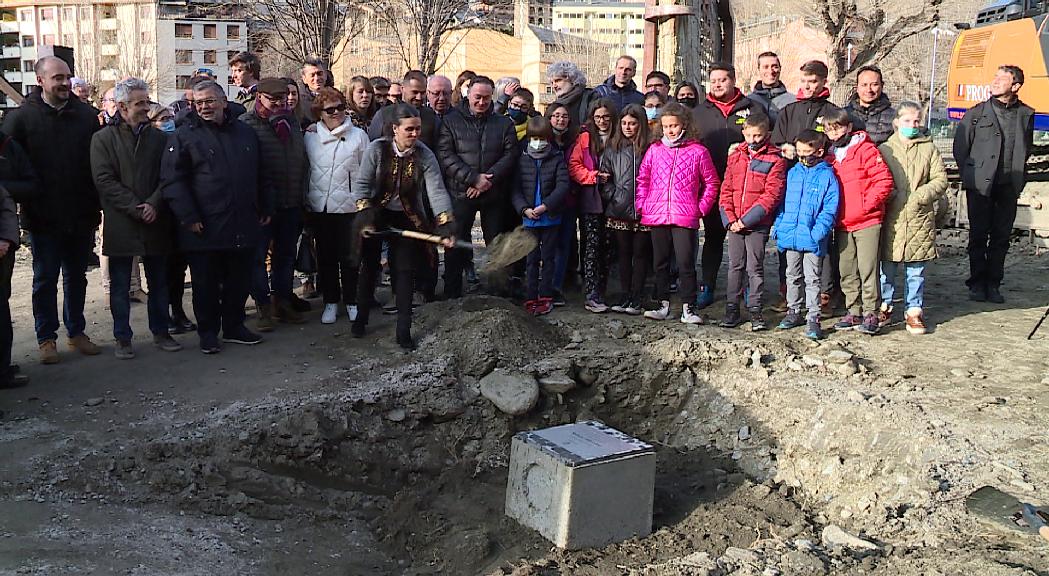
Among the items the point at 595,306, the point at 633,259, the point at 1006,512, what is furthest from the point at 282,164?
the point at 1006,512

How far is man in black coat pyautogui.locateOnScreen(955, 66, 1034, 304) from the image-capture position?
8.39m

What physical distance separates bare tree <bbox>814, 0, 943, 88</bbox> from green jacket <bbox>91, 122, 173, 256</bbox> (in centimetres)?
2075

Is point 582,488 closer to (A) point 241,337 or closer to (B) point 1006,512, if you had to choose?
(B) point 1006,512

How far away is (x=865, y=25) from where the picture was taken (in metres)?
24.6

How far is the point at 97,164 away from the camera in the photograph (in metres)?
6.39

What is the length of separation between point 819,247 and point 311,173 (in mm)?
4056

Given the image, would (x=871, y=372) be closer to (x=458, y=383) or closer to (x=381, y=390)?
(x=458, y=383)

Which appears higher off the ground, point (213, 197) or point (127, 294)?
point (213, 197)

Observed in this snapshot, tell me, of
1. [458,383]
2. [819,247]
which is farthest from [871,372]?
[458,383]

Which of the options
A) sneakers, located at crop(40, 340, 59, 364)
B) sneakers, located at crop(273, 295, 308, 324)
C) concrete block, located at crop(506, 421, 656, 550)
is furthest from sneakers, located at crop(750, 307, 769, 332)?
sneakers, located at crop(40, 340, 59, 364)

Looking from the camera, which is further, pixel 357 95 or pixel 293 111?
pixel 357 95

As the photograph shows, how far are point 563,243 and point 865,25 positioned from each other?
65.3 feet

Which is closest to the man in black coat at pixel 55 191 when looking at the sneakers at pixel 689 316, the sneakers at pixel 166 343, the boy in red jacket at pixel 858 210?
the sneakers at pixel 166 343

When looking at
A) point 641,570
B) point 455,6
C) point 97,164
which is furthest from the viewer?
point 455,6
